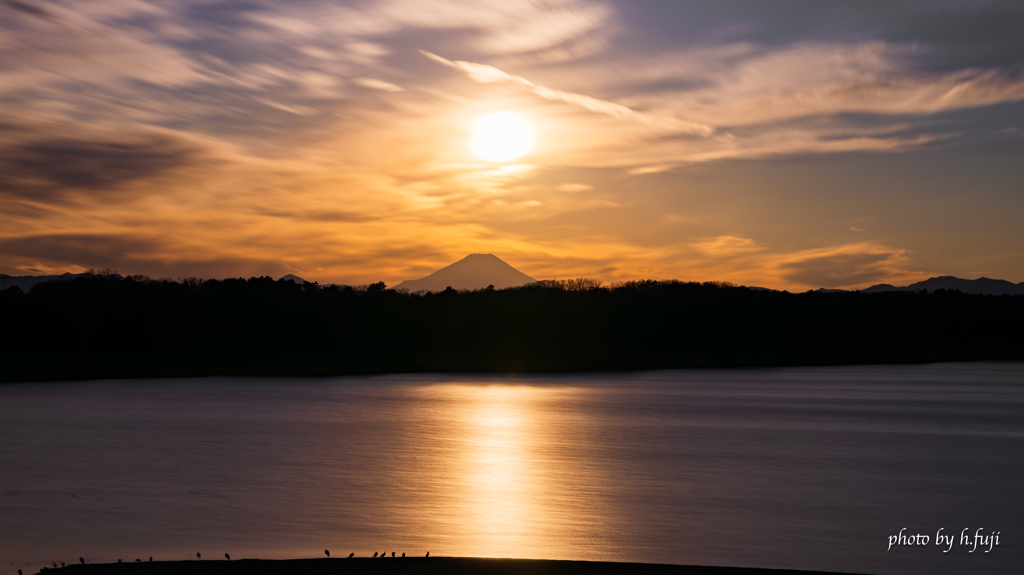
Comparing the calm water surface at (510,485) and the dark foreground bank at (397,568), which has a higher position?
the dark foreground bank at (397,568)

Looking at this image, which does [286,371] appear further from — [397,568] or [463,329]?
[397,568]

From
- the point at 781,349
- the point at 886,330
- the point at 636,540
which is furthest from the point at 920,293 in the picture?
the point at 636,540

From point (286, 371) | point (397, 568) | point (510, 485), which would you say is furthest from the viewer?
point (286, 371)

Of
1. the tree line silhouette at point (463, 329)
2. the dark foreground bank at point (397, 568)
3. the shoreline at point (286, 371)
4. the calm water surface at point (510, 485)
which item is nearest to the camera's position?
the dark foreground bank at point (397, 568)

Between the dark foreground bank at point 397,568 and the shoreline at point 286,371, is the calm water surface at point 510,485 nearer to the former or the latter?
the dark foreground bank at point 397,568

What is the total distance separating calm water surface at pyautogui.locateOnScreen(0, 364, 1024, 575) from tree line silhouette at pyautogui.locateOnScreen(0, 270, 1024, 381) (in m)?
68.0

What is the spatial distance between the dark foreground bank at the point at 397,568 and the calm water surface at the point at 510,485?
7.45 ft

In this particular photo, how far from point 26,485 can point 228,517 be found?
760cm

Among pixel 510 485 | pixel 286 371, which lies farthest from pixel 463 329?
pixel 510 485

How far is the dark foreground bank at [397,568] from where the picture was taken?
35.8 feet

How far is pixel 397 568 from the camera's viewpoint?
36.6 ft

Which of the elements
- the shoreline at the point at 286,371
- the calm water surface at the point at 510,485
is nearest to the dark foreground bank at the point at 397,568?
the calm water surface at the point at 510,485

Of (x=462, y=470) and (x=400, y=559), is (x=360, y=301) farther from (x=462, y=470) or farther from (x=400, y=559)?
(x=400, y=559)

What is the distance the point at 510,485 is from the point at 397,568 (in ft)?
39.5
